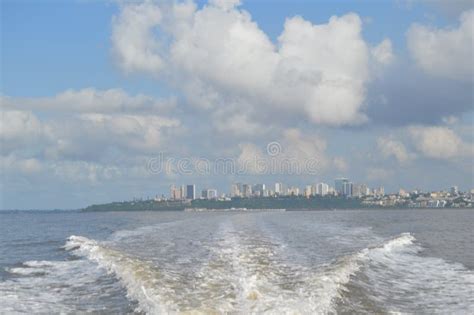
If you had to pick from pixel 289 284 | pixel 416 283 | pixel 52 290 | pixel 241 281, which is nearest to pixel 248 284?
pixel 241 281

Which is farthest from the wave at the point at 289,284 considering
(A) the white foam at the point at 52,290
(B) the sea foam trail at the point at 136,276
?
(A) the white foam at the point at 52,290

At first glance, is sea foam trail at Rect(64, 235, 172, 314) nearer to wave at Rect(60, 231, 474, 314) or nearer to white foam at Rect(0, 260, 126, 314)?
wave at Rect(60, 231, 474, 314)

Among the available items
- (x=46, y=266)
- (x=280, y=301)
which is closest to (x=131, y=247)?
(x=46, y=266)

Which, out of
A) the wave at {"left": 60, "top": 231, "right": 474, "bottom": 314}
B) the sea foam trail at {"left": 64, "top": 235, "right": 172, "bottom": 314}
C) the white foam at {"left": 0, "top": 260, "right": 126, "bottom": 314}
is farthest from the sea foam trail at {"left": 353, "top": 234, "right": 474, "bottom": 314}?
the white foam at {"left": 0, "top": 260, "right": 126, "bottom": 314}

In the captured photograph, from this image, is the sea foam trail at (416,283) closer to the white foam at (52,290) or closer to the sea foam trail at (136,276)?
the sea foam trail at (136,276)

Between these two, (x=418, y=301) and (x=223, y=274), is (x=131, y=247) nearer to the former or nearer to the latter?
(x=223, y=274)

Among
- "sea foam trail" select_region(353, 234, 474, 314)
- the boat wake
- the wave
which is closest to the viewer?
the wave

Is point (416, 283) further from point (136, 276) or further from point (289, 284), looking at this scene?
point (136, 276)

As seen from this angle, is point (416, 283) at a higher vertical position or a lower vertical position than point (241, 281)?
lower
